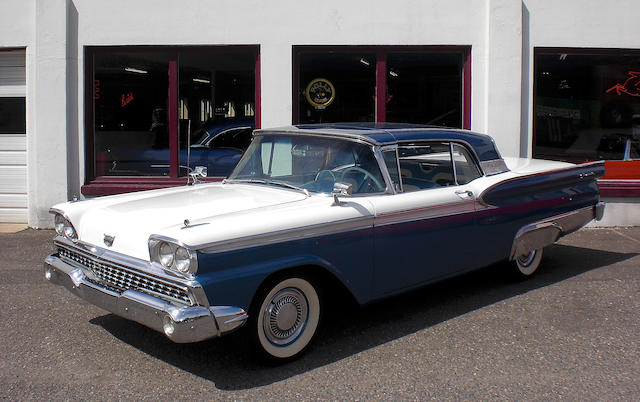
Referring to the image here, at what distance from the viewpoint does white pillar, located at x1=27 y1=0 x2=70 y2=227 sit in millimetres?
8852

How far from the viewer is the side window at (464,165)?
219 inches

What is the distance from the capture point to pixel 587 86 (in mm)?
9422

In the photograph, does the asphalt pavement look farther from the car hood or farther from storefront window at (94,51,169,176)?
storefront window at (94,51,169,176)

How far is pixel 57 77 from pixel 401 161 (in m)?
5.64

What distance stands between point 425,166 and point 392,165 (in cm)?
48

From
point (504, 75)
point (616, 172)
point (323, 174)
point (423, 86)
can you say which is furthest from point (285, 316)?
point (616, 172)

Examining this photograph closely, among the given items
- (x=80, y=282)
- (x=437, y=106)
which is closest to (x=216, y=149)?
(x=437, y=106)

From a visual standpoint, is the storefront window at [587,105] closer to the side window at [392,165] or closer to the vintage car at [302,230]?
the vintage car at [302,230]

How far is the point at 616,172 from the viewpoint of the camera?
9391 mm

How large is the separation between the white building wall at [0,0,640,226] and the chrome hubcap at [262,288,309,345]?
501 cm

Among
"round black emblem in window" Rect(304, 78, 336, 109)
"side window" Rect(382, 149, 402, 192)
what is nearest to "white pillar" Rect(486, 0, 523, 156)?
"round black emblem in window" Rect(304, 78, 336, 109)

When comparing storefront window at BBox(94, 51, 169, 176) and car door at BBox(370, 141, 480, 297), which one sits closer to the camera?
car door at BBox(370, 141, 480, 297)

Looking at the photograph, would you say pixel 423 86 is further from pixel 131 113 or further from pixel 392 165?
pixel 392 165

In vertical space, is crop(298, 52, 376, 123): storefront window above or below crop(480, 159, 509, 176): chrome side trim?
above
